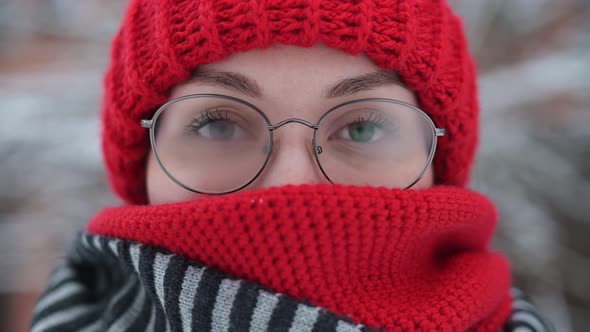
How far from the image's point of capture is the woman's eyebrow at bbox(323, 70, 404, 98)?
33.0 inches

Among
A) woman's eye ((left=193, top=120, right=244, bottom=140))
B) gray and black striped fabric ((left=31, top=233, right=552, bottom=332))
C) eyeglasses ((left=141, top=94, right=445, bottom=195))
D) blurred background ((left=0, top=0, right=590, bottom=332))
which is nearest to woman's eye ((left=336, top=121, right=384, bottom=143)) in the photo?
eyeglasses ((left=141, top=94, right=445, bottom=195))

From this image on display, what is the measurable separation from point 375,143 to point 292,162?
0.20 metres

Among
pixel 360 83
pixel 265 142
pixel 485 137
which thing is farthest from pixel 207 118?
pixel 485 137

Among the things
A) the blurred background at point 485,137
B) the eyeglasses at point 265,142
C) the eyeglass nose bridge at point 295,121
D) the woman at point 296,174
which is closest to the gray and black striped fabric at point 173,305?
the woman at point 296,174

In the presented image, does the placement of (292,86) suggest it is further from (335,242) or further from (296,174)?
(335,242)

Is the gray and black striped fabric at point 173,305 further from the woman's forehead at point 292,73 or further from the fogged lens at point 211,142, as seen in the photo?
the woman's forehead at point 292,73

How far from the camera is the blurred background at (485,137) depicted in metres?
1.67

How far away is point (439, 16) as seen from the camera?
97cm

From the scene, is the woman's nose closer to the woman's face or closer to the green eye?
the woman's face

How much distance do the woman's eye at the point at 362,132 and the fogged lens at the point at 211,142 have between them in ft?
0.55

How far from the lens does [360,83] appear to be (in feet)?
2.79

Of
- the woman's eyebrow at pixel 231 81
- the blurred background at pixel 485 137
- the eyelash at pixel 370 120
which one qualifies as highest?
the woman's eyebrow at pixel 231 81

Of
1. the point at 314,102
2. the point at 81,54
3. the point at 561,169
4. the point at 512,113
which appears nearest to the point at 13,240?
the point at 81,54

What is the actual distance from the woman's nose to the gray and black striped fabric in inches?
7.9
